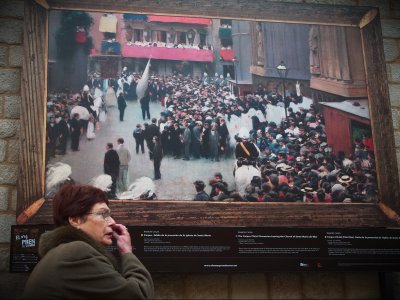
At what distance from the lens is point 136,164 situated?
10.9 feet

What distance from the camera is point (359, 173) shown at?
3504 millimetres

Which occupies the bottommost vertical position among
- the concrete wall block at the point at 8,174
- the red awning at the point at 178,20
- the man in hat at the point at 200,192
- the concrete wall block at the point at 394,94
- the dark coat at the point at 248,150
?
the man in hat at the point at 200,192

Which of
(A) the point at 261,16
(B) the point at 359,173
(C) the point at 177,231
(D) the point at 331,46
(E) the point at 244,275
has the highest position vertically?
(A) the point at 261,16

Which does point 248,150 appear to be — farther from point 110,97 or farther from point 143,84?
point 110,97

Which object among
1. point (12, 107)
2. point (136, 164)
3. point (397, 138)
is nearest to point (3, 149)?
point (12, 107)

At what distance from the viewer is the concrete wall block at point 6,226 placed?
302cm

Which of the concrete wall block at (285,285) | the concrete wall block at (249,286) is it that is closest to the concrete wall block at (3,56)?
the concrete wall block at (249,286)

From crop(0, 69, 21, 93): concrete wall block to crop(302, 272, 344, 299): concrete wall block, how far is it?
9.70ft

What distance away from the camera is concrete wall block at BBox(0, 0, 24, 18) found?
344cm

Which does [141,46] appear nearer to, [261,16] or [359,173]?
[261,16]

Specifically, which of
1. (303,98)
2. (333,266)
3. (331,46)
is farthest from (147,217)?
(331,46)

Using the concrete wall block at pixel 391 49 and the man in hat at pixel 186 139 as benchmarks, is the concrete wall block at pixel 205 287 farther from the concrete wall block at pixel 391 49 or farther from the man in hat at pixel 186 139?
the concrete wall block at pixel 391 49

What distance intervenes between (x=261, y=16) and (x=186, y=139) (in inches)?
56.0

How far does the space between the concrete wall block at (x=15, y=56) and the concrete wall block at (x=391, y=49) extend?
3.47 m
